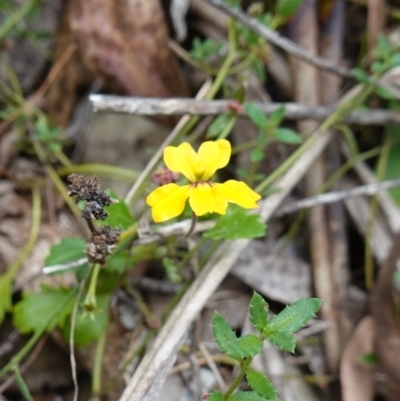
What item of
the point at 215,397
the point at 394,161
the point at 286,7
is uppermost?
the point at 286,7

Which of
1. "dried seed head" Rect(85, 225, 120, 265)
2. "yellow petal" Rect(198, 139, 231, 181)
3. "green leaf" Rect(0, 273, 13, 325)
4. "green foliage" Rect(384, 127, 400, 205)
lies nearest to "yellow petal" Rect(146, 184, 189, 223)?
"yellow petal" Rect(198, 139, 231, 181)

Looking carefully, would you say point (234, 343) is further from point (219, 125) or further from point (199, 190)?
point (219, 125)

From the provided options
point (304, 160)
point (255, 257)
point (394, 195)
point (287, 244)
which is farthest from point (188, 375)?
point (394, 195)

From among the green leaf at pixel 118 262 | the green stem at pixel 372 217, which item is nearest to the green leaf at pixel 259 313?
the green leaf at pixel 118 262

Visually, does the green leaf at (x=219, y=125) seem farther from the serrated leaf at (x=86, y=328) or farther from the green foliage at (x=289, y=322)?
the green foliage at (x=289, y=322)

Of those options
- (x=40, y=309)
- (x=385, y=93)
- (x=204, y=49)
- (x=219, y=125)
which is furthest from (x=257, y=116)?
(x=40, y=309)
